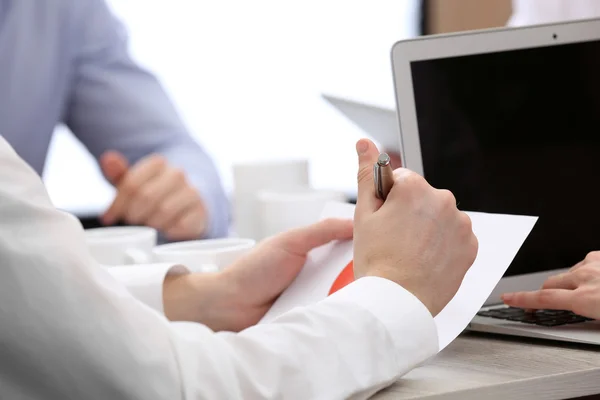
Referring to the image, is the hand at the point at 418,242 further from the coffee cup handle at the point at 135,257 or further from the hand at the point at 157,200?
the hand at the point at 157,200

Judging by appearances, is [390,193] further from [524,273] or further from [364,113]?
[364,113]

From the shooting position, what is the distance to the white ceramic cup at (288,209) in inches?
50.9

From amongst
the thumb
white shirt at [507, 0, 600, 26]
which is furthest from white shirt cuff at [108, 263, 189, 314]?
white shirt at [507, 0, 600, 26]

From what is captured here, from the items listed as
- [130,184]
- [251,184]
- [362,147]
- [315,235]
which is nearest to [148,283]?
[315,235]

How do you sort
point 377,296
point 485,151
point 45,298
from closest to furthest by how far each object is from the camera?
point 45,298 < point 377,296 < point 485,151

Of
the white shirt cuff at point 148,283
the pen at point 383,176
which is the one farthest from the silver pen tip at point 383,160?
the white shirt cuff at point 148,283

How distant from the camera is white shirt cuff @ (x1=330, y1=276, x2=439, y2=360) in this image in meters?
0.69

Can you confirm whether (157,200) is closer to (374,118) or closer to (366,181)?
(374,118)

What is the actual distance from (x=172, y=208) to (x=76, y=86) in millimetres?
1098

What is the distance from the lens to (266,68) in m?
3.16

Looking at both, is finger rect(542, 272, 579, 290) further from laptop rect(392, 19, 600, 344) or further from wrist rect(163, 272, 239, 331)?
wrist rect(163, 272, 239, 331)

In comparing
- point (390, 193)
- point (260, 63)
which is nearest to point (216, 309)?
point (390, 193)

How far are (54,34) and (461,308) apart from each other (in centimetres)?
210

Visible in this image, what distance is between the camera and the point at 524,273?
97 centimetres
